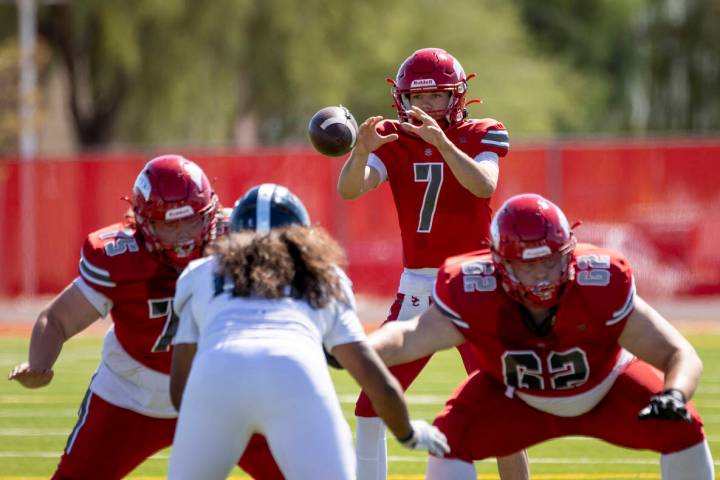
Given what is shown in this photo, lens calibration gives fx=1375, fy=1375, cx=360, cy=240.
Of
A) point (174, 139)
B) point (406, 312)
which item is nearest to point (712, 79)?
point (174, 139)

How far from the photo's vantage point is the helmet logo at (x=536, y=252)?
462cm

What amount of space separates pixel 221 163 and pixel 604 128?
23.7 metres

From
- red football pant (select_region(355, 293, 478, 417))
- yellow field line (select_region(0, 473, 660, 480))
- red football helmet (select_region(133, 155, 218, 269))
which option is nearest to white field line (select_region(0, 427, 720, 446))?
yellow field line (select_region(0, 473, 660, 480))

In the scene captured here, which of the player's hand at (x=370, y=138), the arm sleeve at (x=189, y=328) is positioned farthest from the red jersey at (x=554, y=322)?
the player's hand at (x=370, y=138)

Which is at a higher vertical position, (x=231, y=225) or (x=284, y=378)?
(x=231, y=225)

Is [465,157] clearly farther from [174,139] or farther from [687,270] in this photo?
[174,139]

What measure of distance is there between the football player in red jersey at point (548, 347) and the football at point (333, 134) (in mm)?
1188

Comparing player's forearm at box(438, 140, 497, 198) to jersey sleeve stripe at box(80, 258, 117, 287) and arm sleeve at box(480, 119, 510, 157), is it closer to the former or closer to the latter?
arm sleeve at box(480, 119, 510, 157)

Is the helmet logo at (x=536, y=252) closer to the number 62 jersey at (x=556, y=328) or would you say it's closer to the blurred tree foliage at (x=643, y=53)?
the number 62 jersey at (x=556, y=328)

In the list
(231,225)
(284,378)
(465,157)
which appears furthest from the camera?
(465,157)

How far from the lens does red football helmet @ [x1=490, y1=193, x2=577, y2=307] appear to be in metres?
4.63

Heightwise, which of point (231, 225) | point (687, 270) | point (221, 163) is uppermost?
point (231, 225)

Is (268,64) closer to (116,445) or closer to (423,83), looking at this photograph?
(423,83)

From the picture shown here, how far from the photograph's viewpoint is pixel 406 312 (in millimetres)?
6105
